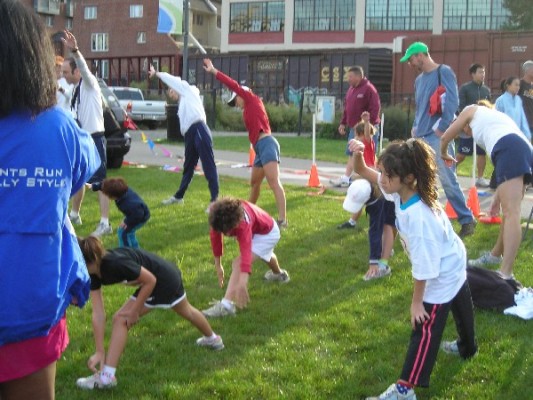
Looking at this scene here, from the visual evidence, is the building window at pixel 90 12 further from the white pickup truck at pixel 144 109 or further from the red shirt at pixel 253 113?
the red shirt at pixel 253 113

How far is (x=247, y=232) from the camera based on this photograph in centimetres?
586

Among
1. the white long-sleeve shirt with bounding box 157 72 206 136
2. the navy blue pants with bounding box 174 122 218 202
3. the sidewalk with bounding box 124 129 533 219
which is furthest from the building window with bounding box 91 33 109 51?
the navy blue pants with bounding box 174 122 218 202

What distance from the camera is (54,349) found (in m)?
2.49

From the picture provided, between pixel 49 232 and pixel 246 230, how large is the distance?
350cm

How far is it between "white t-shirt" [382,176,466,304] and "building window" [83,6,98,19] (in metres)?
64.1

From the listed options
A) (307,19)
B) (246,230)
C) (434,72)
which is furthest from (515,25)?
(246,230)

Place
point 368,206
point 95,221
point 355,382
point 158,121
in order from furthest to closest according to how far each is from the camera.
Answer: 1. point 158,121
2. point 95,221
3. point 368,206
4. point 355,382

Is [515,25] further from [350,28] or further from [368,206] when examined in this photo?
[368,206]

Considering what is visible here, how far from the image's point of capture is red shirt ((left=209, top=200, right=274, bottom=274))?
5.79 m

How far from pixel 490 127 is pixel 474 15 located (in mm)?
48219

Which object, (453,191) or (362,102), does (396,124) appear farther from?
(453,191)

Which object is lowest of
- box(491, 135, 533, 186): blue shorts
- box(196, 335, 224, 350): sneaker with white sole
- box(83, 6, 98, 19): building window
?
box(196, 335, 224, 350): sneaker with white sole

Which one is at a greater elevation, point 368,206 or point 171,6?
point 171,6

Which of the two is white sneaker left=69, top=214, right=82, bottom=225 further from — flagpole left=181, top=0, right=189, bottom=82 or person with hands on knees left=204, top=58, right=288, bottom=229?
flagpole left=181, top=0, right=189, bottom=82
